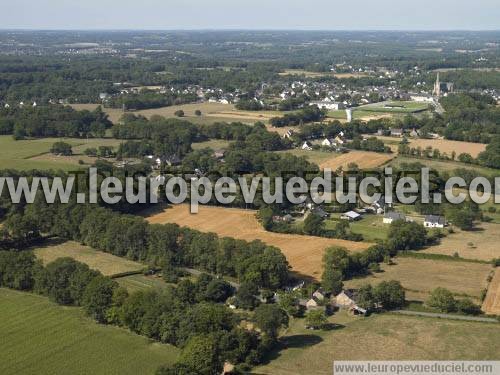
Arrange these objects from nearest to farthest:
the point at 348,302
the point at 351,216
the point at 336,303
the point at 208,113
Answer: the point at 348,302, the point at 336,303, the point at 351,216, the point at 208,113

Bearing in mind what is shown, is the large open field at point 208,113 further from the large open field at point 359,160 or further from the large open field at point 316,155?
the large open field at point 359,160

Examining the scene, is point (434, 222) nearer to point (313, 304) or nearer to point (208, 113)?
point (313, 304)

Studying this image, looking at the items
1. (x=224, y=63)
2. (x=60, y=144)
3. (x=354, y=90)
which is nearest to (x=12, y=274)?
(x=60, y=144)

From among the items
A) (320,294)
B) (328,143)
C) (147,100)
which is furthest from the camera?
(147,100)

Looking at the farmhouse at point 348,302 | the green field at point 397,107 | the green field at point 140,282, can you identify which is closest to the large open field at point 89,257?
the green field at point 140,282

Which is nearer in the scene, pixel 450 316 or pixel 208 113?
pixel 450 316

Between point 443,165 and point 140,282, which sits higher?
point 443,165

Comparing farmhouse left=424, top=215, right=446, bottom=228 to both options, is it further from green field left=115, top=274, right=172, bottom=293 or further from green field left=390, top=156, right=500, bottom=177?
green field left=115, top=274, right=172, bottom=293

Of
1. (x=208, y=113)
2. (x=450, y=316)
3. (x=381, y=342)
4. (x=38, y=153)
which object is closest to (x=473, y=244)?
(x=450, y=316)
